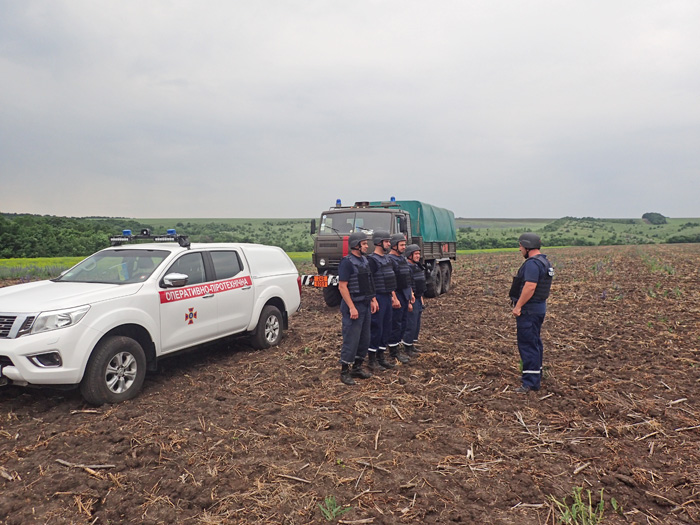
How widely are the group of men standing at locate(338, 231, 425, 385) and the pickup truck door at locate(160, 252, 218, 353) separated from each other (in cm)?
184

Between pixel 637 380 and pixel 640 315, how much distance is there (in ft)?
18.0

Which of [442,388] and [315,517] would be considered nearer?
[315,517]

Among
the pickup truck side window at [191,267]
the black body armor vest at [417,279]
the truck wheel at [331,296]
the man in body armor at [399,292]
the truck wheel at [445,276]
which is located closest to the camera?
the pickup truck side window at [191,267]

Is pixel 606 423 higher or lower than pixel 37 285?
lower

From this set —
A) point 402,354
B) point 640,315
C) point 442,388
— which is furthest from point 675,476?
point 640,315

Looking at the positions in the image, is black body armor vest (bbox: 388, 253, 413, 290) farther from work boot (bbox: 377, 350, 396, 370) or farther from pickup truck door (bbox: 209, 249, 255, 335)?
pickup truck door (bbox: 209, 249, 255, 335)

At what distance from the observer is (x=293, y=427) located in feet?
16.4

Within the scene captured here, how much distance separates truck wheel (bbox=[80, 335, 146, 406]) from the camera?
5230 millimetres

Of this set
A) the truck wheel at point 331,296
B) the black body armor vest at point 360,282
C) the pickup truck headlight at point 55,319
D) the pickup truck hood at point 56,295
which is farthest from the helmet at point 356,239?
the truck wheel at point 331,296

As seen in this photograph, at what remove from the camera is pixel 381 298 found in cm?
707

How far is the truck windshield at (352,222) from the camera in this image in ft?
40.5

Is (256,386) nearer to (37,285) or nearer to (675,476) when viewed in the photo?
(37,285)

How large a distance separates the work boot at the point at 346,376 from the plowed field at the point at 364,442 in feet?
0.32

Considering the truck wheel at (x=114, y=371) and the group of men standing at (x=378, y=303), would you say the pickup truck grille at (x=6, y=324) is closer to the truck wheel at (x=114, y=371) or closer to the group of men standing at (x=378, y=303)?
the truck wheel at (x=114, y=371)
